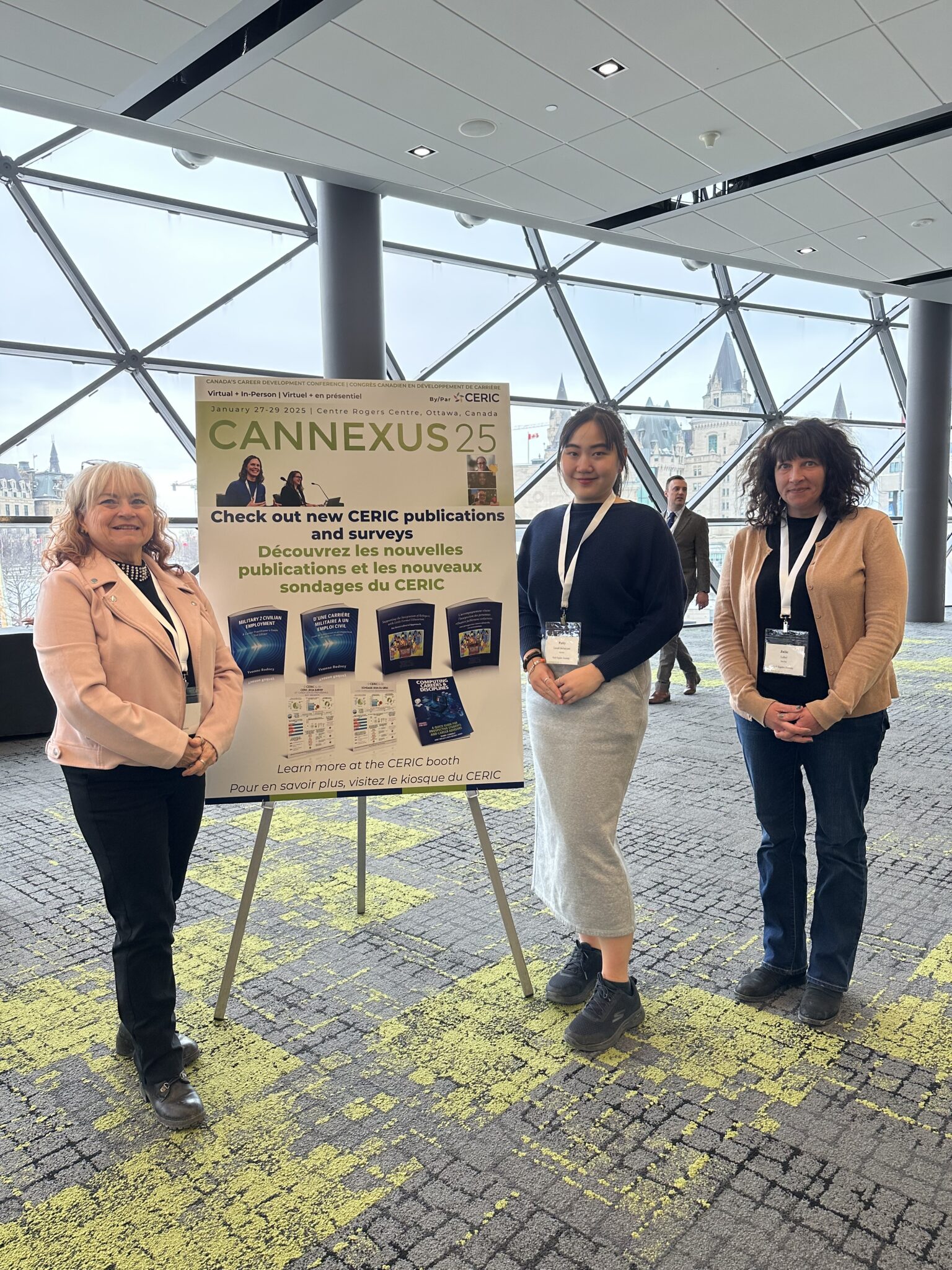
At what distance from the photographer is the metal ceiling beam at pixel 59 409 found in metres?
6.52

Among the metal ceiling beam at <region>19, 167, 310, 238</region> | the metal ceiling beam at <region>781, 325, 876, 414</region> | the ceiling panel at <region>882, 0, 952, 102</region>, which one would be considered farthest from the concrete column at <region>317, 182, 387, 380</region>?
the metal ceiling beam at <region>781, 325, 876, 414</region>

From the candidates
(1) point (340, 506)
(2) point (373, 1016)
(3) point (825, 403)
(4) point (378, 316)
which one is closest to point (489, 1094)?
(2) point (373, 1016)

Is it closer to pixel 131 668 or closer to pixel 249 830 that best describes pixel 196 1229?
pixel 131 668

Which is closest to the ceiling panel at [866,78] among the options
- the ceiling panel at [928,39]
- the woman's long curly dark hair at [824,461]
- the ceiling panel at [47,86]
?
the ceiling panel at [928,39]

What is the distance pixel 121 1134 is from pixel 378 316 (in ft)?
20.1

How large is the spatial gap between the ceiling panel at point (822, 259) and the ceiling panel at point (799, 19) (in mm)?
3767

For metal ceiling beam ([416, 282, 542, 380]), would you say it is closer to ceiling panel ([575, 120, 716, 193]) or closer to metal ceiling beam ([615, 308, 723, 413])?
metal ceiling beam ([615, 308, 723, 413])

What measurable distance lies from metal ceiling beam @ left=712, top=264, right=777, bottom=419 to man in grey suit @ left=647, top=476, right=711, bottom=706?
577cm

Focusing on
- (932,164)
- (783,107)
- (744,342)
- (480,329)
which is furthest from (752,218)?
(744,342)

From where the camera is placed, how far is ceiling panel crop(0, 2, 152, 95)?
4.22m

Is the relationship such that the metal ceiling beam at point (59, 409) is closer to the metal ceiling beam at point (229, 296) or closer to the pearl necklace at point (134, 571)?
A: the metal ceiling beam at point (229, 296)

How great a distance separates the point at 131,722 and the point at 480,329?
→ 786cm

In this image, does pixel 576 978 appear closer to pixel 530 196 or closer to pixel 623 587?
pixel 623 587

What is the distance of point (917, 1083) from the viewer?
2.11 m
